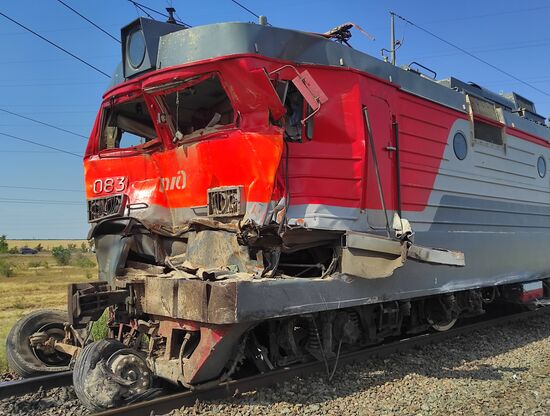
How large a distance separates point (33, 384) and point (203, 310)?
2239 mm

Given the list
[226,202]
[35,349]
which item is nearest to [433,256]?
[226,202]

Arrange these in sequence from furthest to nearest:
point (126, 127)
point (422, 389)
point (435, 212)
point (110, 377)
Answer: point (435, 212)
point (126, 127)
point (422, 389)
point (110, 377)

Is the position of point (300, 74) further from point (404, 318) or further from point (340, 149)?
point (404, 318)

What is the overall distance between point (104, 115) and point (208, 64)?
1.86m

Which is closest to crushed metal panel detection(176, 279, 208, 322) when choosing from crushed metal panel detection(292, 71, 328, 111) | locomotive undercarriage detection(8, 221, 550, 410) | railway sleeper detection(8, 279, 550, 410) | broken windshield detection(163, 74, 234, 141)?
locomotive undercarriage detection(8, 221, 550, 410)

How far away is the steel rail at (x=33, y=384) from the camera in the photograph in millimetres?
5094

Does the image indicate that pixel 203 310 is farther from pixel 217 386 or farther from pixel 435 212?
pixel 435 212

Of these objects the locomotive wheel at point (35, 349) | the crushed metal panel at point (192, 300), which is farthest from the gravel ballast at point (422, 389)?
the locomotive wheel at point (35, 349)

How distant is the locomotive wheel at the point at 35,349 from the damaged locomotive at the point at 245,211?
0.8 inches

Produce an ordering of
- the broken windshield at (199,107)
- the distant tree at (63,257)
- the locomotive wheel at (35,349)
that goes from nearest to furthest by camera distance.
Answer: the broken windshield at (199,107) < the locomotive wheel at (35,349) < the distant tree at (63,257)

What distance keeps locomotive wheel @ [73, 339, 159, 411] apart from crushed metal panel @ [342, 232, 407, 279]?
6.86 ft

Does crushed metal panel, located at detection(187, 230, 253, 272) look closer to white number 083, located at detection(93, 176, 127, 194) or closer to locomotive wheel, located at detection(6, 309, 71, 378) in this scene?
white number 083, located at detection(93, 176, 127, 194)

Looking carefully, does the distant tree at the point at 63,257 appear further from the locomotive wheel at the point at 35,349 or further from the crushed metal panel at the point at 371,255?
the crushed metal panel at the point at 371,255

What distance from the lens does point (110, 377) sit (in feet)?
14.4
